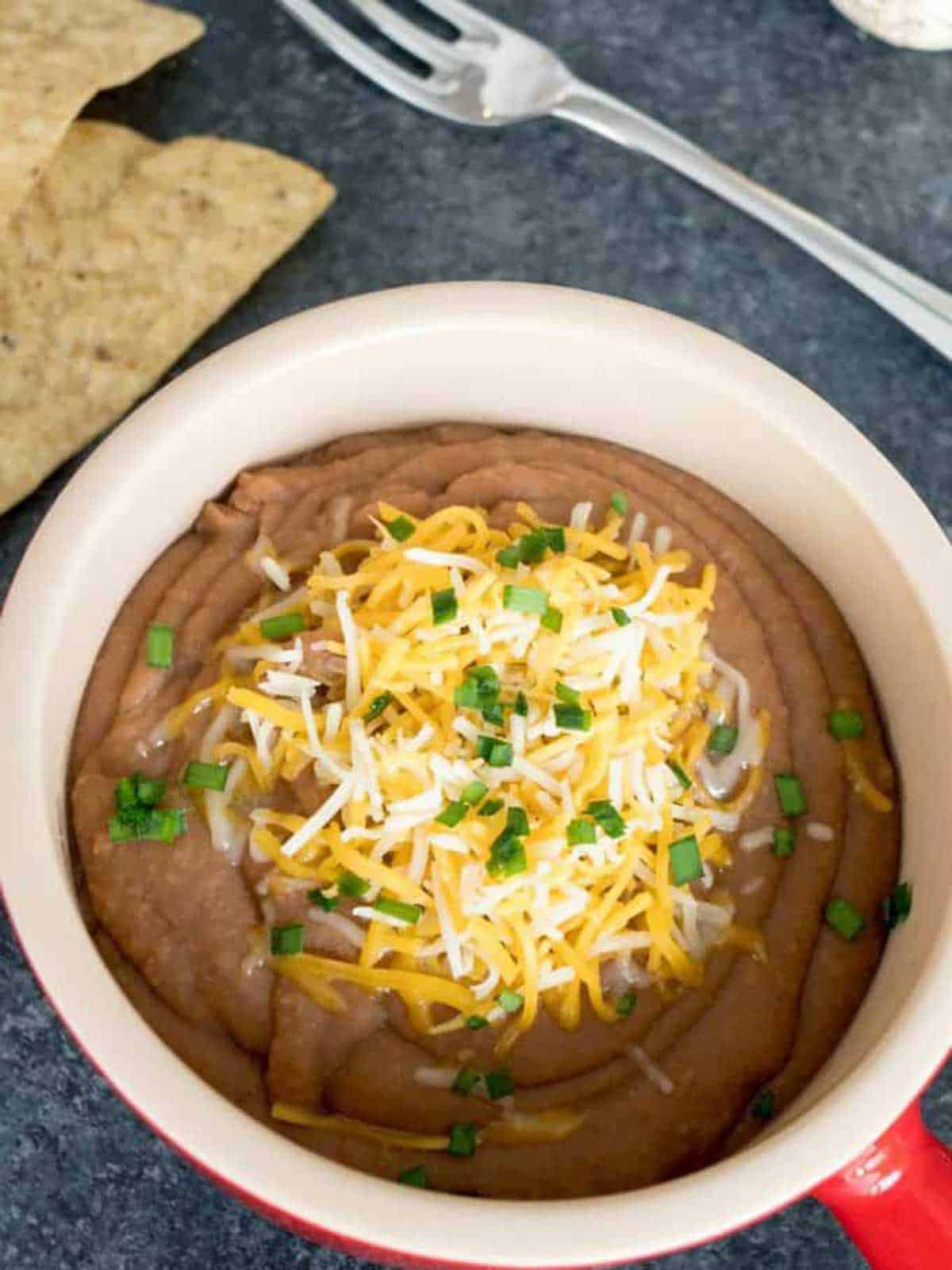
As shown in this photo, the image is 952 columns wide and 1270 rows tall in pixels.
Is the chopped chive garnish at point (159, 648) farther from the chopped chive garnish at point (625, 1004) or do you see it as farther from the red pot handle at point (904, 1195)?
the red pot handle at point (904, 1195)

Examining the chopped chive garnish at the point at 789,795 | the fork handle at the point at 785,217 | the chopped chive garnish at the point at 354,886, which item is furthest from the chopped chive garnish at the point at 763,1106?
the fork handle at the point at 785,217

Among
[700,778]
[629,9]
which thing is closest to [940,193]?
[629,9]

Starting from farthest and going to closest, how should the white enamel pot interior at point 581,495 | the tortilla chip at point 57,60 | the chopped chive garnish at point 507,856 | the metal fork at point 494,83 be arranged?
1. the metal fork at point 494,83
2. the tortilla chip at point 57,60
3. the chopped chive garnish at point 507,856
4. the white enamel pot interior at point 581,495

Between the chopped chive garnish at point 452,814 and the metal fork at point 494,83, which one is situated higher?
the metal fork at point 494,83

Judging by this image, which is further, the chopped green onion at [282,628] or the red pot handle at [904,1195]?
the chopped green onion at [282,628]

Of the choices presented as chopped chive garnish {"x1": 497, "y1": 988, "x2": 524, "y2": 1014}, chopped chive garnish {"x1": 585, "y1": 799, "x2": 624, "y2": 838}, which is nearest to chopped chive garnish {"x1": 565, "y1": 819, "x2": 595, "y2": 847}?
chopped chive garnish {"x1": 585, "y1": 799, "x2": 624, "y2": 838}

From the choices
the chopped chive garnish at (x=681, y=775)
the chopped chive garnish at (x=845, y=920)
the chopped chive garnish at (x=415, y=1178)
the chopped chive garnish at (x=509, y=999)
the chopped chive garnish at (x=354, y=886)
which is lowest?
the chopped chive garnish at (x=415, y=1178)

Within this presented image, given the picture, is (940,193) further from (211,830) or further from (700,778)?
(211,830)
